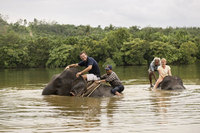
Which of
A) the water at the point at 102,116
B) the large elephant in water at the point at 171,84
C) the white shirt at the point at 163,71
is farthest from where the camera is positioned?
the white shirt at the point at 163,71

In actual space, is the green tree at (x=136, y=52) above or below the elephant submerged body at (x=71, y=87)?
above

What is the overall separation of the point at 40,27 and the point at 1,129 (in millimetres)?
107386

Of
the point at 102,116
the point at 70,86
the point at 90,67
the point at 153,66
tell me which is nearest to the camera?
the point at 102,116

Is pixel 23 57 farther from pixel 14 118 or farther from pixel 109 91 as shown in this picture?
pixel 14 118

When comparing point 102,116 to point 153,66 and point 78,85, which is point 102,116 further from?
point 153,66

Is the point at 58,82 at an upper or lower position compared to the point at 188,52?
lower

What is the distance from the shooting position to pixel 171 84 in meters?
13.9

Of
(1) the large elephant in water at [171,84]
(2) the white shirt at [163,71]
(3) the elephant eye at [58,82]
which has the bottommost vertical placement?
(1) the large elephant in water at [171,84]

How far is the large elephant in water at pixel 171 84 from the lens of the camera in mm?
13727

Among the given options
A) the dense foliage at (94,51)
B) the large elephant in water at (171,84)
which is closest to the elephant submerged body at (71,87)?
the large elephant in water at (171,84)

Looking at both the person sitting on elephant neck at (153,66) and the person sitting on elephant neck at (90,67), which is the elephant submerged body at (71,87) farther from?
the person sitting on elephant neck at (153,66)

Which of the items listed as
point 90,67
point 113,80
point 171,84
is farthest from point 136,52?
point 90,67

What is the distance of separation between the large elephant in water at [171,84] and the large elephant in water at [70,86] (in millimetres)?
2989

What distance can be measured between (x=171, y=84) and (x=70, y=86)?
176 inches
